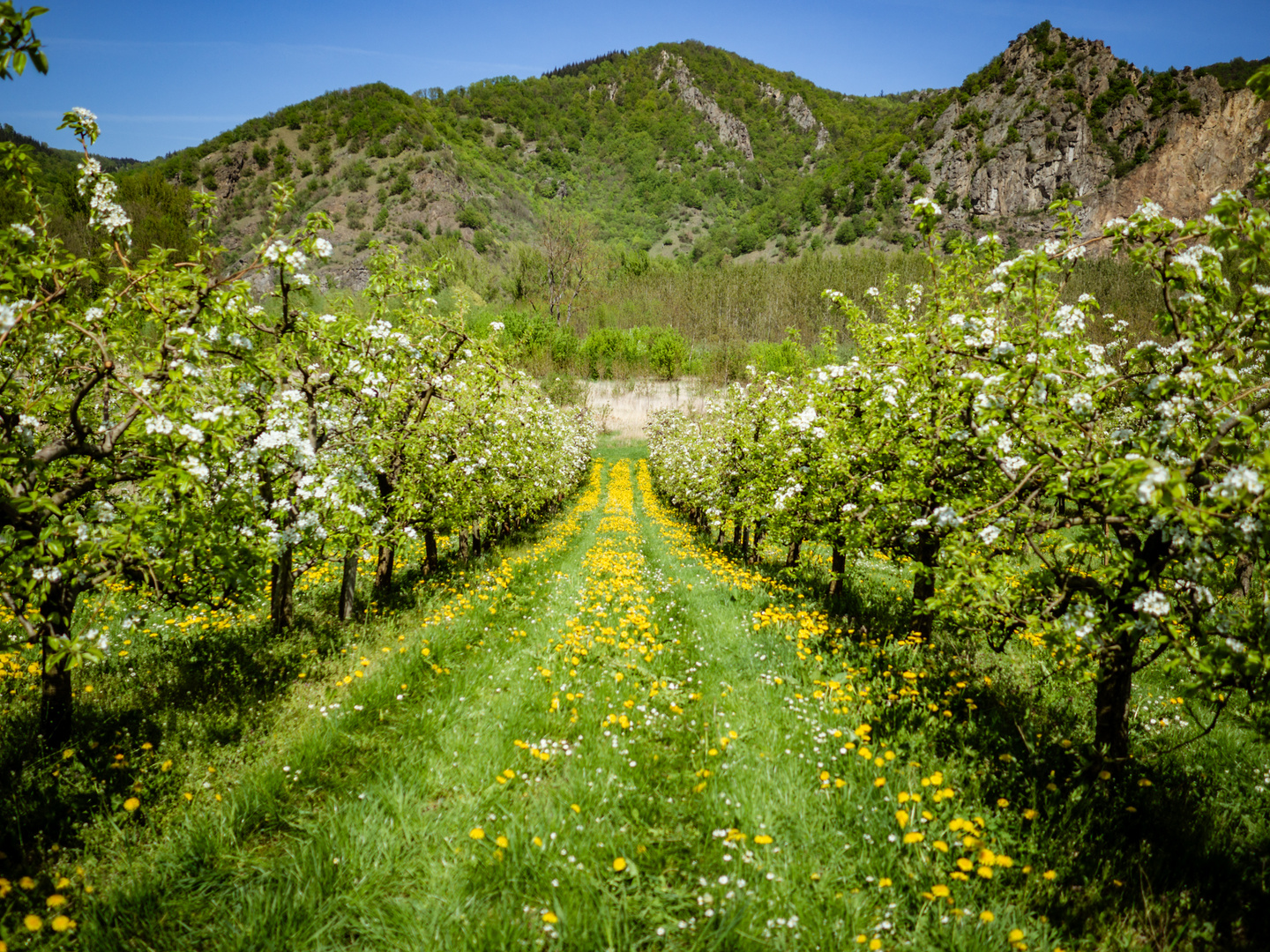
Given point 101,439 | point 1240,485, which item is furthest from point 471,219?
point 1240,485

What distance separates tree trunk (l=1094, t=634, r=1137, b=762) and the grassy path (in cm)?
131

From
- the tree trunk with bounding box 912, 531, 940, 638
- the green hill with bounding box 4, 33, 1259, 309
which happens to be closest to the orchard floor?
the tree trunk with bounding box 912, 531, 940, 638

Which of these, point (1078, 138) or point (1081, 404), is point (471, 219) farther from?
point (1078, 138)

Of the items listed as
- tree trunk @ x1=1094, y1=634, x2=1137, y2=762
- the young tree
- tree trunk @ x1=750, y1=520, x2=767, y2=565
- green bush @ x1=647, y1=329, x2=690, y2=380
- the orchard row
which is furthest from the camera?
green bush @ x1=647, y1=329, x2=690, y2=380

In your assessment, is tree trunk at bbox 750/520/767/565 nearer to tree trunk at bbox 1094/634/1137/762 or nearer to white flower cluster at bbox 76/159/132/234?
tree trunk at bbox 1094/634/1137/762

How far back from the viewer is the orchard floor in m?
3.30

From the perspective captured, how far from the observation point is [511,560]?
1273cm

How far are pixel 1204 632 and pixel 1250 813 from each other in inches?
127

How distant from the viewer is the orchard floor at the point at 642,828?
10.8 feet

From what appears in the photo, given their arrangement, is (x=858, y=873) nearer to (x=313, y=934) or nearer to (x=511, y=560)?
(x=313, y=934)

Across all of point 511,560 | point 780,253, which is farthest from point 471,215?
point 511,560

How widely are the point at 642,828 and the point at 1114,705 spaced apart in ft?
13.7

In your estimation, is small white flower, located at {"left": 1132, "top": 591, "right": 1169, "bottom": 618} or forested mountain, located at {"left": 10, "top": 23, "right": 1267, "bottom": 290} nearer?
small white flower, located at {"left": 1132, "top": 591, "right": 1169, "bottom": 618}

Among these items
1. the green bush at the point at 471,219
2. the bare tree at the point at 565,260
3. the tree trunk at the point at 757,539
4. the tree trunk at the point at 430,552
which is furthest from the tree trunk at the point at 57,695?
the green bush at the point at 471,219
